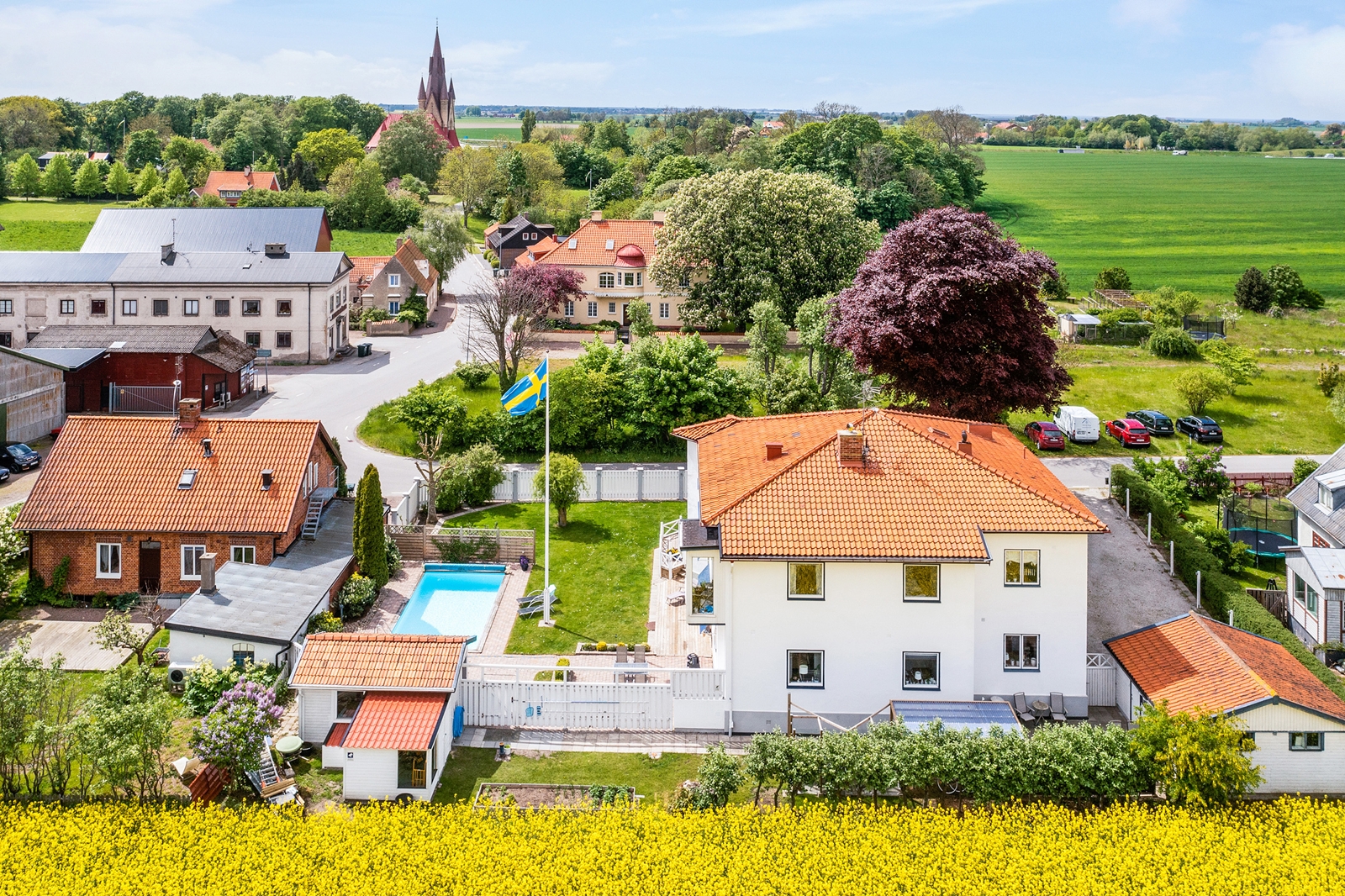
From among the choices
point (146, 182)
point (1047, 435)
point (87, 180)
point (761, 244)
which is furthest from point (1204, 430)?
point (87, 180)

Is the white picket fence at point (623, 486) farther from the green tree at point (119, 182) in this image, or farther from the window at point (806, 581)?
the green tree at point (119, 182)

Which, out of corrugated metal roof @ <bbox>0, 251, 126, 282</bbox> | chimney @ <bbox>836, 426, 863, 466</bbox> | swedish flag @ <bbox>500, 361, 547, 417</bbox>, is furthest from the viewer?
corrugated metal roof @ <bbox>0, 251, 126, 282</bbox>

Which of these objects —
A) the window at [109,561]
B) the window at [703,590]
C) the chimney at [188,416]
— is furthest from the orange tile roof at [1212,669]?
the window at [109,561]

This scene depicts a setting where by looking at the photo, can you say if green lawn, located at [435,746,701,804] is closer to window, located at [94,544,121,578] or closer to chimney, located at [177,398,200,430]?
window, located at [94,544,121,578]

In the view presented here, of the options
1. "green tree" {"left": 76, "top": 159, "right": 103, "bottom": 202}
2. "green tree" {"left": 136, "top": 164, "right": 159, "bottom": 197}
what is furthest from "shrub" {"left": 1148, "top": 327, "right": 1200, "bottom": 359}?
"green tree" {"left": 76, "top": 159, "right": 103, "bottom": 202}

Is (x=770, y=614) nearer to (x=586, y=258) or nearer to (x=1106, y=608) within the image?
(x=1106, y=608)

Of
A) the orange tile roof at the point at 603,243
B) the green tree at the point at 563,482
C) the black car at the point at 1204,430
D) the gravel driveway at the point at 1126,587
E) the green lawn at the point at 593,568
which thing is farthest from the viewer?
the orange tile roof at the point at 603,243

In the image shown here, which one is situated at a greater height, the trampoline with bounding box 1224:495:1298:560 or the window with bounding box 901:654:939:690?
the trampoline with bounding box 1224:495:1298:560

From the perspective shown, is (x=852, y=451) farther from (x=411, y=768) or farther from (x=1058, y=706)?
(x=411, y=768)
